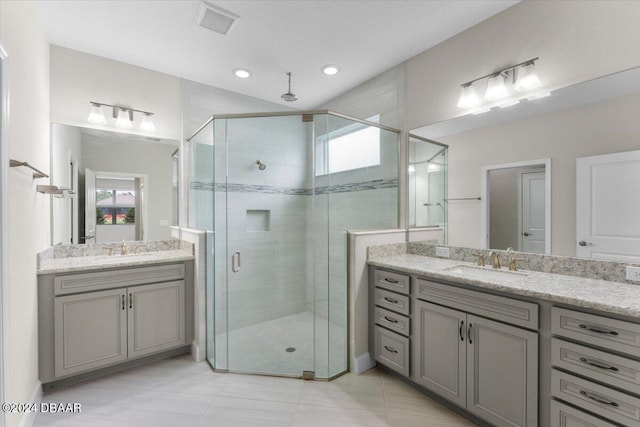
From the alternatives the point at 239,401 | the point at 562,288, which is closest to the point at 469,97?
the point at 562,288

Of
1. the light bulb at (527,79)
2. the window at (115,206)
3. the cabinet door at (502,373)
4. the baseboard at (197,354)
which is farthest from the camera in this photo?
the window at (115,206)

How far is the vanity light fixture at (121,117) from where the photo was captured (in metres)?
2.55

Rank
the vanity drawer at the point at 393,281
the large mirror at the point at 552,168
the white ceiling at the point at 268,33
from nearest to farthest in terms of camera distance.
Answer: the large mirror at the point at 552,168
the white ceiling at the point at 268,33
the vanity drawer at the point at 393,281

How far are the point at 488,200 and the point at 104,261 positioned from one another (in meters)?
3.06

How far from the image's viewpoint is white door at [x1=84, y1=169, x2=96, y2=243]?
102 inches

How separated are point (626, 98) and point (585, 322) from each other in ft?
4.11

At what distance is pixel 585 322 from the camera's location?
4.25ft

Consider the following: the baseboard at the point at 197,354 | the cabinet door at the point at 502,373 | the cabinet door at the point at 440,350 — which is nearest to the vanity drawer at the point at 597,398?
the cabinet door at the point at 502,373

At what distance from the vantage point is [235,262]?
2.64 m

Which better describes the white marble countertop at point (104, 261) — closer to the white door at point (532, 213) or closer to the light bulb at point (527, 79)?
the white door at point (532, 213)

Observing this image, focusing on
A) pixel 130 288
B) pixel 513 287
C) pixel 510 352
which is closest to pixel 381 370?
pixel 510 352

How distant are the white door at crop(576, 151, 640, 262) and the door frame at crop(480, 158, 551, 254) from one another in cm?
14

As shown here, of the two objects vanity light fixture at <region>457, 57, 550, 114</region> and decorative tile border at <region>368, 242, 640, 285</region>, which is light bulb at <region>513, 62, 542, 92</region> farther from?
decorative tile border at <region>368, 242, 640, 285</region>

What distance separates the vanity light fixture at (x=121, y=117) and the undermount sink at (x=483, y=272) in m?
2.97
